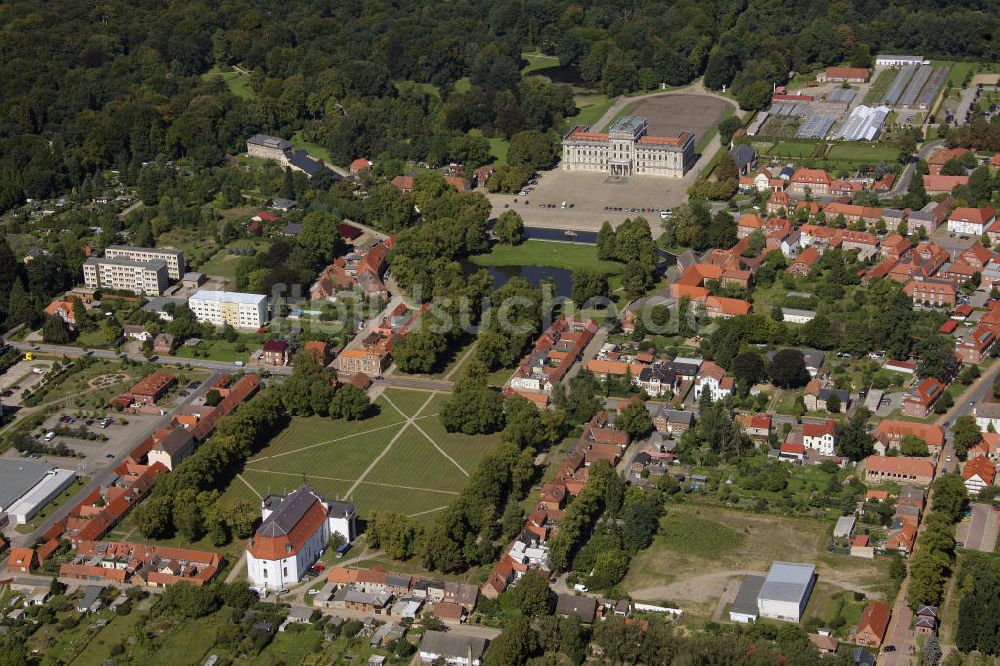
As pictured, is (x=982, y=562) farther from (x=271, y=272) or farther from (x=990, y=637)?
(x=271, y=272)

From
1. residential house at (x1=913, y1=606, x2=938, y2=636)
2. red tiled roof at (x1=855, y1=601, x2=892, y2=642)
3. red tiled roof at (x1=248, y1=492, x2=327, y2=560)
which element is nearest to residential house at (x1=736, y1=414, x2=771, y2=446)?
red tiled roof at (x1=855, y1=601, x2=892, y2=642)

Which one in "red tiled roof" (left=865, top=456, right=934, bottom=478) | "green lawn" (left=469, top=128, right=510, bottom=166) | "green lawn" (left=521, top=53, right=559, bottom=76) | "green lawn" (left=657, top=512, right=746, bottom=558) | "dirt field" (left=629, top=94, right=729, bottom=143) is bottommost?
"green lawn" (left=469, top=128, right=510, bottom=166)

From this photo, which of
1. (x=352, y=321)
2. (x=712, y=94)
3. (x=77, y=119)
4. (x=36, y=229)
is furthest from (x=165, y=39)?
(x=352, y=321)

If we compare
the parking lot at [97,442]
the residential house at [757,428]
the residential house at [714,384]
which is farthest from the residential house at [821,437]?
the parking lot at [97,442]

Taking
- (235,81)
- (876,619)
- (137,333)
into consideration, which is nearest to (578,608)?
(876,619)

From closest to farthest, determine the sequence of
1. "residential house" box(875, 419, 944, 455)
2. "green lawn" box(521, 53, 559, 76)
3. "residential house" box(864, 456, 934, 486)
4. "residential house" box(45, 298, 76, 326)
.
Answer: "residential house" box(864, 456, 934, 486)
"residential house" box(875, 419, 944, 455)
"residential house" box(45, 298, 76, 326)
"green lawn" box(521, 53, 559, 76)

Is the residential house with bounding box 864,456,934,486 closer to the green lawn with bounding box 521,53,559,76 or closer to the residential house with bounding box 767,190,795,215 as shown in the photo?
the residential house with bounding box 767,190,795,215

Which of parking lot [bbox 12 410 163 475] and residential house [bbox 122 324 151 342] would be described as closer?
parking lot [bbox 12 410 163 475]
